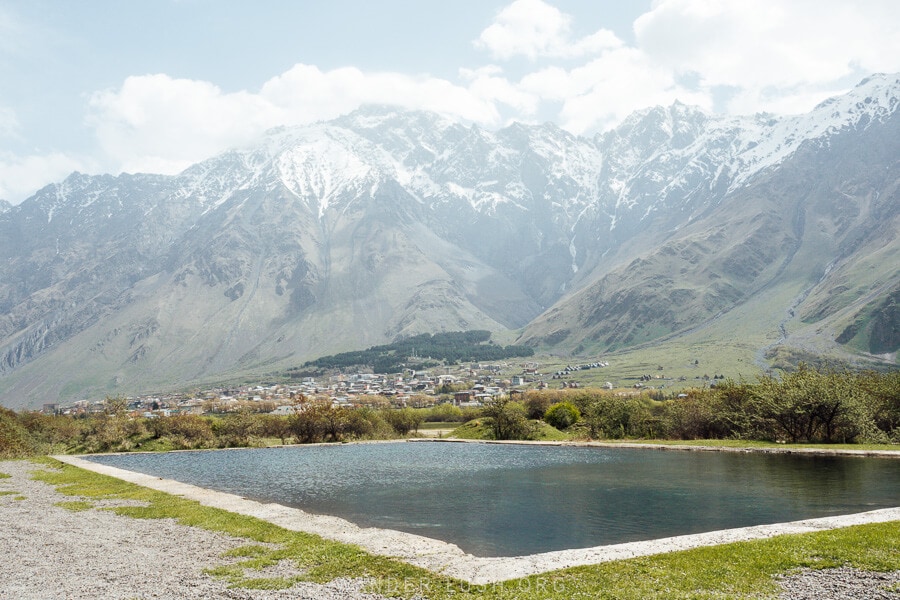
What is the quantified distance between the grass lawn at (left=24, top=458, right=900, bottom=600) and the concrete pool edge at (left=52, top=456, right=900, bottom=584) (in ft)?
3.54

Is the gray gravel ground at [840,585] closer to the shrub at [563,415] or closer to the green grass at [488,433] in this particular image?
the green grass at [488,433]

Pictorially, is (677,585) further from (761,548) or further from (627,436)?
(627,436)

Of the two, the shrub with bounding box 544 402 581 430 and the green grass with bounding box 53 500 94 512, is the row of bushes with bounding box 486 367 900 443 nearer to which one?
the shrub with bounding box 544 402 581 430

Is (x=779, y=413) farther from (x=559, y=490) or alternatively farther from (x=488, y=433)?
(x=488, y=433)

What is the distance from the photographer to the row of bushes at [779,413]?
69.2 m

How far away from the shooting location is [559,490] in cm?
4925

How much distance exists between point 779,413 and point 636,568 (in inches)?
2421

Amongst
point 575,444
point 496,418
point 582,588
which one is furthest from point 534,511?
point 496,418

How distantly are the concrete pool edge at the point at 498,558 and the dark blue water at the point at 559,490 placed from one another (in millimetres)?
3299

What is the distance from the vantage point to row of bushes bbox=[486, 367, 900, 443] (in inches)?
2724

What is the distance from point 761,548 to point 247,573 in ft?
65.8

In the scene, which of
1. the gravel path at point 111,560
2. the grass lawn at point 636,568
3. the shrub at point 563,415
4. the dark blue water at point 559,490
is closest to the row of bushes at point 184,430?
the dark blue water at point 559,490

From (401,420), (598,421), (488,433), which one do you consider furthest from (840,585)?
(401,420)

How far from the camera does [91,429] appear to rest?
110 meters
